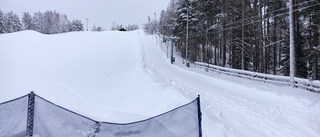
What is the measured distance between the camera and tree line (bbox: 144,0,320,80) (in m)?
18.2

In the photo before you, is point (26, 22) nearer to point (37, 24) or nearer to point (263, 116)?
point (37, 24)

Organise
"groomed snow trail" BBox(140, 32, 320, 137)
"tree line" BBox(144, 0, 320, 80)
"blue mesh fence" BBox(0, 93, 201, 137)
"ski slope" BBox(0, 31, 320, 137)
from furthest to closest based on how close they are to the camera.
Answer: "tree line" BBox(144, 0, 320, 80) → "ski slope" BBox(0, 31, 320, 137) → "groomed snow trail" BBox(140, 32, 320, 137) → "blue mesh fence" BBox(0, 93, 201, 137)

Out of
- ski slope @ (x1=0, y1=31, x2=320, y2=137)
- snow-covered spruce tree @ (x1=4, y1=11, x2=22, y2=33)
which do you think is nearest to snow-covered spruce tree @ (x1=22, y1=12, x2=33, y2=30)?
snow-covered spruce tree @ (x1=4, y1=11, x2=22, y2=33)

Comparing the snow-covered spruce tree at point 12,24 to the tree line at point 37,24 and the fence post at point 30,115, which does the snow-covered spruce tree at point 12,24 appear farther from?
the fence post at point 30,115

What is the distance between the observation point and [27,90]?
8867 millimetres

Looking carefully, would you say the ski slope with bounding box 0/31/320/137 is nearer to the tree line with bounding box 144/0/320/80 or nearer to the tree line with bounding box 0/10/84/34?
the tree line with bounding box 144/0/320/80

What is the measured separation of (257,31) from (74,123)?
72.9 feet

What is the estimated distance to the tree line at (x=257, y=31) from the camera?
18164 mm

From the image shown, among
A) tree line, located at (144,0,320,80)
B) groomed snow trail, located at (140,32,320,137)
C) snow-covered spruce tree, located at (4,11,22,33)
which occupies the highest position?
snow-covered spruce tree, located at (4,11,22,33)

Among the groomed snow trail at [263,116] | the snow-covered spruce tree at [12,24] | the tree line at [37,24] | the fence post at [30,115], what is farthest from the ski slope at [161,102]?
the tree line at [37,24]

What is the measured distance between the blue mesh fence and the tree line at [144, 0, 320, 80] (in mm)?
15444

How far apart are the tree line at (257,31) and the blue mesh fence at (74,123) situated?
15444 mm

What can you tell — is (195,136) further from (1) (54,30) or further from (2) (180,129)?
(1) (54,30)

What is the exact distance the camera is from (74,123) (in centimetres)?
323
